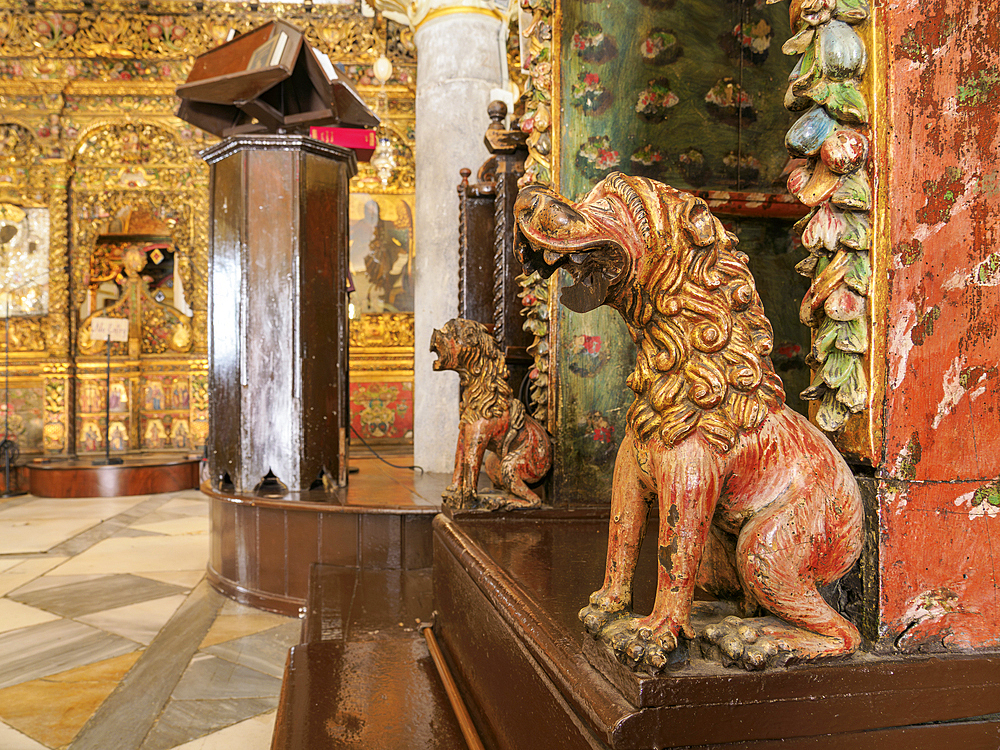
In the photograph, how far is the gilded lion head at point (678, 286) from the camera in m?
0.82

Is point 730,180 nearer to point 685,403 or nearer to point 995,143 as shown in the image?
point 995,143

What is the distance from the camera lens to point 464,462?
211 centimetres

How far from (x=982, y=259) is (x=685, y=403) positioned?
0.39 metres

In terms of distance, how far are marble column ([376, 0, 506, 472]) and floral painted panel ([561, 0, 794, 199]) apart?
101 inches

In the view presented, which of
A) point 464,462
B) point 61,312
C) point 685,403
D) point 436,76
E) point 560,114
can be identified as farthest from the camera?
point 61,312

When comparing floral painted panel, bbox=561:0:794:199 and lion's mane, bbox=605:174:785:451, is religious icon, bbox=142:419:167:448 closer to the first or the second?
floral painted panel, bbox=561:0:794:199

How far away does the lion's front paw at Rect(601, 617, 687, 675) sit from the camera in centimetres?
76

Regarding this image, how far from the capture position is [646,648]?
77cm

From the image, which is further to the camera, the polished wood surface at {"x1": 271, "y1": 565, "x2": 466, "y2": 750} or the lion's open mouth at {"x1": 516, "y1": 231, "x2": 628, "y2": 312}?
the polished wood surface at {"x1": 271, "y1": 565, "x2": 466, "y2": 750}

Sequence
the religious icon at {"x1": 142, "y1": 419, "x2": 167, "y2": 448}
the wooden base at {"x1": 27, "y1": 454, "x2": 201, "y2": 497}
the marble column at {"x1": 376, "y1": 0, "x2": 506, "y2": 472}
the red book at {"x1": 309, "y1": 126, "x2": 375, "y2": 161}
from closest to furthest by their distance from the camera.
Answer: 1. the marble column at {"x1": 376, "y1": 0, "x2": 506, "y2": 472}
2. the wooden base at {"x1": 27, "y1": 454, "x2": 201, "y2": 497}
3. the red book at {"x1": 309, "y1": 126, "x2": 375, "y2": 161}
4. the religious icon at {"x1": 142, "y1": 419, "x2": 167, "y2": 448}

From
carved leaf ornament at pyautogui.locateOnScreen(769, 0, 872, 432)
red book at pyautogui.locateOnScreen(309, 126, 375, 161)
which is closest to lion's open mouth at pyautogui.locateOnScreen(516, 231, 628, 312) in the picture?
carved leaf ornament at pyautogui.locateOnScreen(769, 0, 872, 432)

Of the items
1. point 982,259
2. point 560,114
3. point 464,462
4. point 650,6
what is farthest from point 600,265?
point 650,6

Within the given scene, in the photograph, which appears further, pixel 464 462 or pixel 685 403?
pixel 464 462

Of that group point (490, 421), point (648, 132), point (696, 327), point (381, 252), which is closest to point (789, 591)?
point (696, 327)
